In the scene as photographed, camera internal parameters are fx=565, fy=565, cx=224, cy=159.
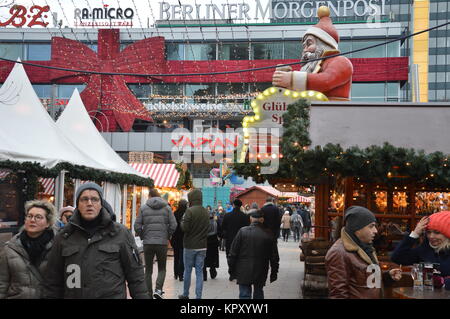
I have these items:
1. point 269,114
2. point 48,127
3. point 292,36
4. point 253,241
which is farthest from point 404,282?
point 292,36

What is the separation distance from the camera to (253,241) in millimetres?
7297

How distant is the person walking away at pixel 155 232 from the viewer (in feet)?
30.8

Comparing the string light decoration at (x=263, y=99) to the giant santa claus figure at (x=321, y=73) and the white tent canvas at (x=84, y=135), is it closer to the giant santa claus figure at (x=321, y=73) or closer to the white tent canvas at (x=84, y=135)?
the giant santa claus figure at (x=321, y=73)

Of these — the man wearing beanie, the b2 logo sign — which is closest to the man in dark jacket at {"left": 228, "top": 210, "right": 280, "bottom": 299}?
the man wearing beanie

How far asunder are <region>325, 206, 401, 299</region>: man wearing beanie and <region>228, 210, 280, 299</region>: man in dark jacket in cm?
301

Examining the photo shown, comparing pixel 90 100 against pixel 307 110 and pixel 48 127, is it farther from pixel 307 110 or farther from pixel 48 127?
pixel 307 110

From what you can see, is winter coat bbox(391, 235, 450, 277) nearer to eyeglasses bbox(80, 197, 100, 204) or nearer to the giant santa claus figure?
eyeglasses bbox(80, 197, 100, 204)

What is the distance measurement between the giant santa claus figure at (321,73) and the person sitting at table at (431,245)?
21.9 ft

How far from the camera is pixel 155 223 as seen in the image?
947 centimetres

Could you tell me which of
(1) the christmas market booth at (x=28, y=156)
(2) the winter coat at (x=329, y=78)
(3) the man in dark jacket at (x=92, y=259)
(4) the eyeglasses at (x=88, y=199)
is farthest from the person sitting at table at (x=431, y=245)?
(1) the christmas market booth at (x=28, y=156)

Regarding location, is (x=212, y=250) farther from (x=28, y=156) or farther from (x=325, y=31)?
(x=325, y=31)

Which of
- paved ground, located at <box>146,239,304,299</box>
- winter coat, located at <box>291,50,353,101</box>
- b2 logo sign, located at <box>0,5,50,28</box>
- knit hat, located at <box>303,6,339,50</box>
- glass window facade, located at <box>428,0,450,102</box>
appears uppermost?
glass window facade, located at <box>428,0,450,102</box>

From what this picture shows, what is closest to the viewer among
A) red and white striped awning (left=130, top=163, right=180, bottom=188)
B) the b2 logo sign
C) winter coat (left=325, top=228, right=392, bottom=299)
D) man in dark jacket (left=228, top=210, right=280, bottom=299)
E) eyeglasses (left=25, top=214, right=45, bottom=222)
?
winter coat (left=325, top=228, right=392, bottom=299)

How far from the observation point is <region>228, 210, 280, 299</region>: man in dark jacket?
23.9 feet
